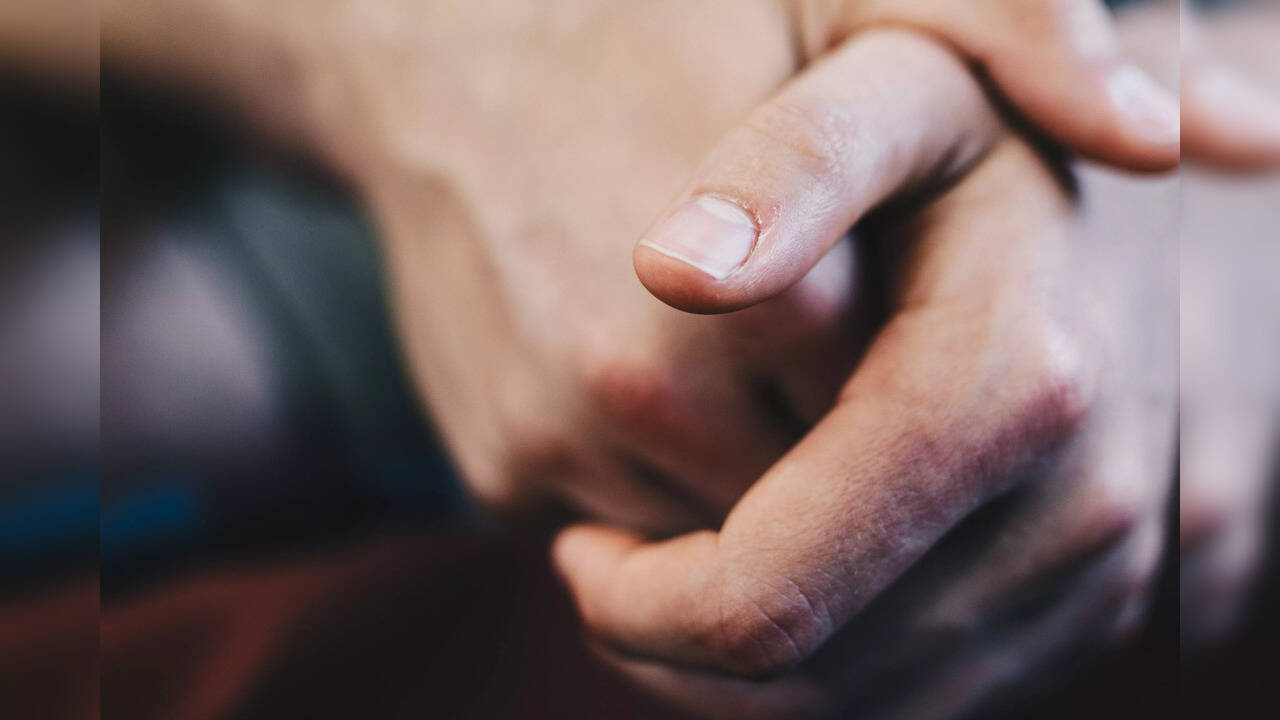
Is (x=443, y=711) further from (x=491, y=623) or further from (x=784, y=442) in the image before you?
(x=784, y=442)

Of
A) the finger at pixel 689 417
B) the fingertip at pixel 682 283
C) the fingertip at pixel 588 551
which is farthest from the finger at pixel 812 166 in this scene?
the fingertip at pixel 588 551

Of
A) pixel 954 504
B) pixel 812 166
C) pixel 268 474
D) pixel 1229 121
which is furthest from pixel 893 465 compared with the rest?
pixel 268 474

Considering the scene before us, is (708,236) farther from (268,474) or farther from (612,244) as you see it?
(268,474)

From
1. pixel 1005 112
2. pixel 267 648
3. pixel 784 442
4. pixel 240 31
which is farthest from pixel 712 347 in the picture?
pixel 240 31

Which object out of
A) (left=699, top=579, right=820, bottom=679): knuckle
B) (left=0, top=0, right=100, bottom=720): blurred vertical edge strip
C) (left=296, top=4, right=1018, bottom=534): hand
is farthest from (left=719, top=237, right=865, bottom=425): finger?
(left=0, top=0, right=100, bottom=720): blurred vertical edge strip

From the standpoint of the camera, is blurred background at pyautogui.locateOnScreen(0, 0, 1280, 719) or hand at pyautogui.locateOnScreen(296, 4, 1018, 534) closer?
blurred background at pyautogui.locateOnScreen(0, 0, 1280, 719)

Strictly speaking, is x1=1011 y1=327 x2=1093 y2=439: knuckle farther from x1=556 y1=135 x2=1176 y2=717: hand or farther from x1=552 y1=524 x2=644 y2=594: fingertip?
x1=552 y1=524 x2=644 y2=594: fingertip
